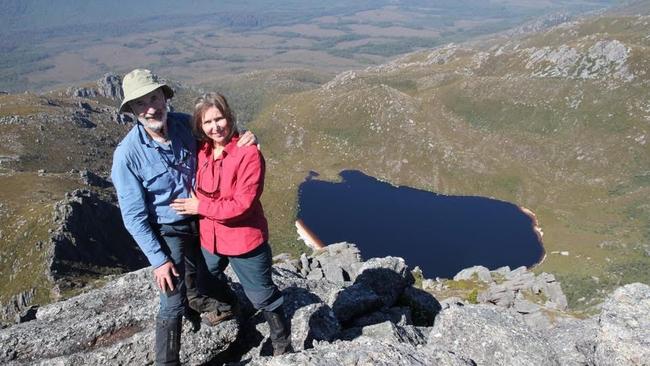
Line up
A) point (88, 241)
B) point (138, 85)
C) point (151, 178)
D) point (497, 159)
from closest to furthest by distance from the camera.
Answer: point (138, 85) → point (151, 178) → point (88, 241) → point (497, 159)

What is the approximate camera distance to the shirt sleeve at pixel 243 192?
1167 cm

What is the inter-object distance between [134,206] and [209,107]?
123 inches

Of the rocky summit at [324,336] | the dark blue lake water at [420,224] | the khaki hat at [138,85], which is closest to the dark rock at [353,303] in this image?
the rocky summit at [324,336]

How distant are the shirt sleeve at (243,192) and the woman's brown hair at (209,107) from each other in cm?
86

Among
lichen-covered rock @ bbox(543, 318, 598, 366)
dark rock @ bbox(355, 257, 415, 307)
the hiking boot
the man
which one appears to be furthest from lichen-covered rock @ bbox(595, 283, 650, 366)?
the man

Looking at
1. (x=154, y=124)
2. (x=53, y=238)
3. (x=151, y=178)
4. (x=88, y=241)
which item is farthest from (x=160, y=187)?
(x=88, y=241)

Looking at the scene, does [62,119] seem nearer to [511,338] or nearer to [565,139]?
[565,139]

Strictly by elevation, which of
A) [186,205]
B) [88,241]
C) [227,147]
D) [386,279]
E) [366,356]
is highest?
[227,147]

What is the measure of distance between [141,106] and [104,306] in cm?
948

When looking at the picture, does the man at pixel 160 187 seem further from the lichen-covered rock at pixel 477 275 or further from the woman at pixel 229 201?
the lichen-covered rock at pixel 477 275

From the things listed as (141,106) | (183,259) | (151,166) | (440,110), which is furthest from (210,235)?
(440,110)

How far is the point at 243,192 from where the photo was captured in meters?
11.7

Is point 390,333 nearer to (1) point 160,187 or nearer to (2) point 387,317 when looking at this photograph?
(2) point 387,317

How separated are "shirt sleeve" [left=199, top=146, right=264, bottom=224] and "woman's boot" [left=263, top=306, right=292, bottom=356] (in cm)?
364
